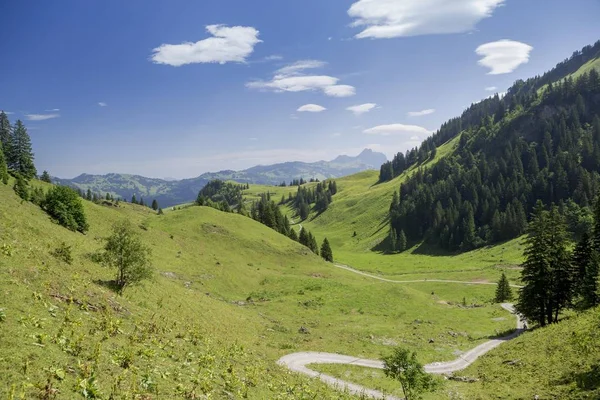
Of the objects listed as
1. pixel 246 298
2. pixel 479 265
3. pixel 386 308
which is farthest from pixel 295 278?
pixel 479 265

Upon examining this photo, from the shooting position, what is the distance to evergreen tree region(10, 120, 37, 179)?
328ft

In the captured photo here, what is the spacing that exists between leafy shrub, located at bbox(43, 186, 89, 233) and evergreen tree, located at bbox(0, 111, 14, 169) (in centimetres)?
6057

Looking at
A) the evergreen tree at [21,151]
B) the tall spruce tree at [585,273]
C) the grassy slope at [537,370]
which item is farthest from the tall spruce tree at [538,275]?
the evergreen tree at [21,151]

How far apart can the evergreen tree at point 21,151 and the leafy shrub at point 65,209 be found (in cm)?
5944

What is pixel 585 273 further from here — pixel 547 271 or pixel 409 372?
pixel 409 372

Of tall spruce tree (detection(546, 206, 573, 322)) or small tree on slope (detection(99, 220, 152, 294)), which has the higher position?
small tree on slope (detection(99, 220, 152, 294))

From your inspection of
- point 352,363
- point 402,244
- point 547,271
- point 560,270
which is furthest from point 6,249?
point 402,244

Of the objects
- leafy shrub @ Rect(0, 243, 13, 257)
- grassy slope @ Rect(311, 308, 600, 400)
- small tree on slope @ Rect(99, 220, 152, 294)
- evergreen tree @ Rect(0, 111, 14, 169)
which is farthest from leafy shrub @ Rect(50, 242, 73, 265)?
evergreen tree @ Rect(0, 111, 14, 169)

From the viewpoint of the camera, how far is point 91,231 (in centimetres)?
5697

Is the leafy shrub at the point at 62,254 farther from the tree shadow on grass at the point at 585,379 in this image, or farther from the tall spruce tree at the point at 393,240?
the tall spruce tree at the point at 393,240

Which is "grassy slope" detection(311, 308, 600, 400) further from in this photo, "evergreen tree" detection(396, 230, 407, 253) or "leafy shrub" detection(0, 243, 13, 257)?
"evergreen tree" detection(396, 230, 407, 253)

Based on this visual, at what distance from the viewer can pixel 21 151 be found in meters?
101

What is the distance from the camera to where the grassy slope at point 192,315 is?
16.0m

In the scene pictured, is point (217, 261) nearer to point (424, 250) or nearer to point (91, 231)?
point (91, 231)
